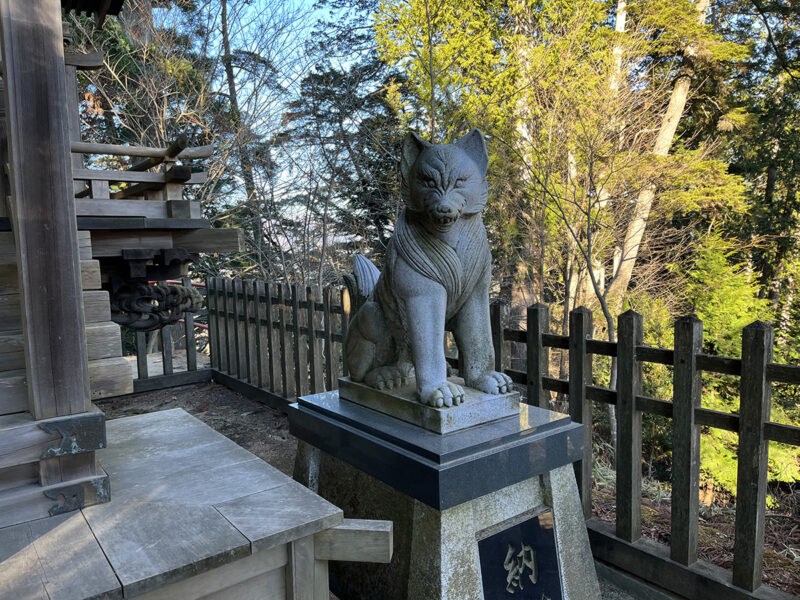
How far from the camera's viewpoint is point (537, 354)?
128 inches

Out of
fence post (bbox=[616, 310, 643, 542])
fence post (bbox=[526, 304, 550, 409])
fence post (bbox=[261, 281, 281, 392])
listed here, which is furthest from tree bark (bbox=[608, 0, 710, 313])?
fence post (bbox=[616, 310, 643, 542])

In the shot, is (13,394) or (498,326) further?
(498,326)

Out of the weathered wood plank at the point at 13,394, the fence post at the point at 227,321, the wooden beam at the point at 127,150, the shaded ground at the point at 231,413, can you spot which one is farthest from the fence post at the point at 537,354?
the fence post at the point at 227,321

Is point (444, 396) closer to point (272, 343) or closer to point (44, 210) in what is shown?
point (44, 210)

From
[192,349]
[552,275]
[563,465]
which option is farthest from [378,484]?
[552,275]

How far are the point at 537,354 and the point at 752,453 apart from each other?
3.94 ft

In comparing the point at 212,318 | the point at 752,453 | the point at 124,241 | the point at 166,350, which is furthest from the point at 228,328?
the point at 752,453

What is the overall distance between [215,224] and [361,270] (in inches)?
349

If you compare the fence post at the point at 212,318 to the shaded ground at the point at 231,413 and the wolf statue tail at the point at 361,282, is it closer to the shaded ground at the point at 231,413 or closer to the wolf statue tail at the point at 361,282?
the shaded ground at the point at 231,413

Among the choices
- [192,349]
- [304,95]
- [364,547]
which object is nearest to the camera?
[364,547]

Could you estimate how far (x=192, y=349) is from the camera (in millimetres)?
7051

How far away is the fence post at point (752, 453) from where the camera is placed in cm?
233

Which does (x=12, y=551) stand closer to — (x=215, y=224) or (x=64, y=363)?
(x=64, y=363)

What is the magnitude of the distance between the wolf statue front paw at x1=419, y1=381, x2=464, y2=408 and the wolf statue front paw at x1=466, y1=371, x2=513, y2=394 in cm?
20
